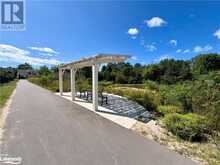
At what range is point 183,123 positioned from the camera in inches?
219

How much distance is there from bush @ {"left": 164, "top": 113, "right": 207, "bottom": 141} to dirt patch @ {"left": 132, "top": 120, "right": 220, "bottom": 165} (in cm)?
25

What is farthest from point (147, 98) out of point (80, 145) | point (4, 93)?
point (4, 93)

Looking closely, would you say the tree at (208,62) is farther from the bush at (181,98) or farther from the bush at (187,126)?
the bush at (187,126)

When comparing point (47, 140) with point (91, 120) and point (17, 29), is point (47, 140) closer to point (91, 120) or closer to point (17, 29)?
point (91, 120)

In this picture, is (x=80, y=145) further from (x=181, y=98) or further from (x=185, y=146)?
(x=181, y=98)

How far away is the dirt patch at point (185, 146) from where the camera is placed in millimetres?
3904

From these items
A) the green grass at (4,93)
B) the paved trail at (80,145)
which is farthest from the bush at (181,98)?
the green grass at (4,93)

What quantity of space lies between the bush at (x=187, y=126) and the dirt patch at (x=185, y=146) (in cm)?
25

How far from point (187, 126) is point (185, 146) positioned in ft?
3.11

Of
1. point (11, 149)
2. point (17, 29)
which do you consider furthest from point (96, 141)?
point (17, 29)

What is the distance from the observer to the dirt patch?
390cm

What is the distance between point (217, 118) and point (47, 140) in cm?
574

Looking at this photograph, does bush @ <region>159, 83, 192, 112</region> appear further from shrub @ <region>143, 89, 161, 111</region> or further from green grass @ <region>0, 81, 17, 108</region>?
green grass @ <region>0, 81, 17, 108</region>

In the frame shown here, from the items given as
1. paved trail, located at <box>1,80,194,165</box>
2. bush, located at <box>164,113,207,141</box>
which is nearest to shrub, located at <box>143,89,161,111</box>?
bush, located at <box>164,113,207,141</box>
